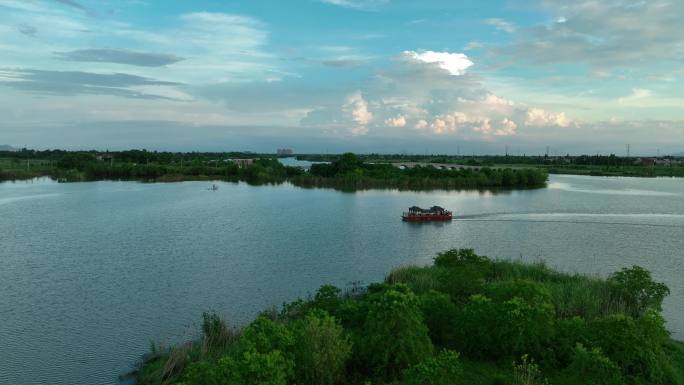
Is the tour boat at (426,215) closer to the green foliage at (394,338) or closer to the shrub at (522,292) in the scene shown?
the shrub at (522,292)

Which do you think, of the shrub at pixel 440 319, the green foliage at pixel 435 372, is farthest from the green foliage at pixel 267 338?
the shrub at pixel 440 319

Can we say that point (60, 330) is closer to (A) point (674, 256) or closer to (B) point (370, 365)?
(B) point (370, 365)

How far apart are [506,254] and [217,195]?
50.6 metres

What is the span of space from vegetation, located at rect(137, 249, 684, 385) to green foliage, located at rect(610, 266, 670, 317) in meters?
2.36

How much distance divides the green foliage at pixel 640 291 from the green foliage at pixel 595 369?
25.6 feet

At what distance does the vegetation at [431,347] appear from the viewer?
12117 mm

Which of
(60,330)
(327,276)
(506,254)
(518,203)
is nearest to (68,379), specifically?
(60,330)

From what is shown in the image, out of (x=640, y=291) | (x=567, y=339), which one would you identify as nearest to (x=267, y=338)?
(x=567, y=339)

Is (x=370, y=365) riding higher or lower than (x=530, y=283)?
lower

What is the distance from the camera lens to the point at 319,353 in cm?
1305

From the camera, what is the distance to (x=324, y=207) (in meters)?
60.6

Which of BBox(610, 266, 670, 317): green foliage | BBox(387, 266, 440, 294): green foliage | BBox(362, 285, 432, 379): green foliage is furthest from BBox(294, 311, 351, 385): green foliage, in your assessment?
BBox(610, 266, 670, 317): green foliage

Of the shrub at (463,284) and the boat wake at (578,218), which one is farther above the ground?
the shrub at (463,284)

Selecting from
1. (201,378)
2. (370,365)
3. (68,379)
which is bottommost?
(68,379)
